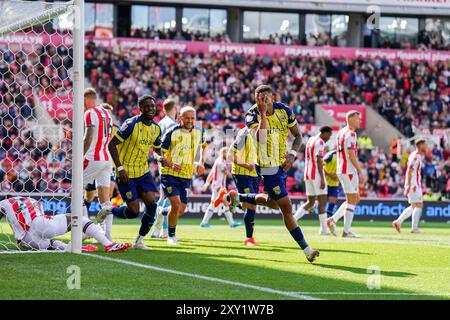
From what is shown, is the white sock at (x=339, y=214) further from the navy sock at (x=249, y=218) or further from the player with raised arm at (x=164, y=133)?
the navy sock at (x=249, y=218)

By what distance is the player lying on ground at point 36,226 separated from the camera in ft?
35.5

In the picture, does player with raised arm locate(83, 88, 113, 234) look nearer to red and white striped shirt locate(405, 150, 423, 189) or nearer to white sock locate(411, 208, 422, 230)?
white sock locate(411, 208, 422, 230)

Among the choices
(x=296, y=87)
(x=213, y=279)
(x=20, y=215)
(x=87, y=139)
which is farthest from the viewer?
(x=296, y=87)

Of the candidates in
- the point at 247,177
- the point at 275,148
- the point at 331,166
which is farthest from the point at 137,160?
the point at 331,166

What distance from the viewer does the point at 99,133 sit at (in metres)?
13.4

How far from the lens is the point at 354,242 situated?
15.0m

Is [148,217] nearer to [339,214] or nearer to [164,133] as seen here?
[164,133]

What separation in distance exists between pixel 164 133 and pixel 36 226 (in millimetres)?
3731

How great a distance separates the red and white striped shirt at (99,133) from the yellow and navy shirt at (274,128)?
3458mm

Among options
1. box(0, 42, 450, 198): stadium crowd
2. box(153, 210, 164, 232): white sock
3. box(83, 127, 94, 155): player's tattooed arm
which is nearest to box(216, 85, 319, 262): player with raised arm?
box(83, 127, 94, 155): player's tattooed arm

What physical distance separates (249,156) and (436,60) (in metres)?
29.4

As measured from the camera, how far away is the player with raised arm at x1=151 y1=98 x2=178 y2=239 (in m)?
14.3

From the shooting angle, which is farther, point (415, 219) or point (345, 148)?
point (415, 219)
